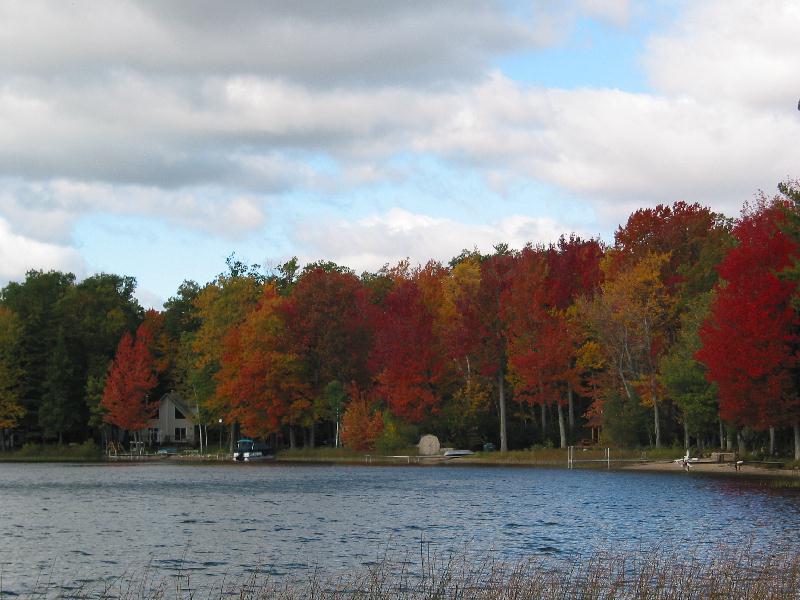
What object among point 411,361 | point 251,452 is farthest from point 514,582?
point 251,452

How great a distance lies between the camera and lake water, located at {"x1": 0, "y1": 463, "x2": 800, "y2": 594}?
32.6 meters

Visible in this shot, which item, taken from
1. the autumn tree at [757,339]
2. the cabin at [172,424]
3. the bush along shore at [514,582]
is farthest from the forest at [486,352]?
the bush along shore at [514,582]

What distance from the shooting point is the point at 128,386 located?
4643 inches

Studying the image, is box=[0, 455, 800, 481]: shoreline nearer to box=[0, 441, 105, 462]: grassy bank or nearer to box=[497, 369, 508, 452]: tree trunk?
box=[0, 441, 105, 462]: grassy bank

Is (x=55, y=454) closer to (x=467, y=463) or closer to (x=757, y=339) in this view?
(x=467, y=463)

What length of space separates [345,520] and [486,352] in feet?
156

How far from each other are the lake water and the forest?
10.4m

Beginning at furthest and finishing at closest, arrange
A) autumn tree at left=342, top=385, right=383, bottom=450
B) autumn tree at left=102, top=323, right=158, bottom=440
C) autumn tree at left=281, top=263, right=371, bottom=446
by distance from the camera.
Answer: autumn tree at left=102, top=323, right=158, bottom=440 < autumn tree at left=281, top=263, right=371, bottom=446 < autumn tree at left=342, top=385, right=383, bottom=450

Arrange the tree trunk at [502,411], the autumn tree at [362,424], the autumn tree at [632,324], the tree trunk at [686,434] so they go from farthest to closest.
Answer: the autumn tree at [362,424], the tree trunk at [502,411], the autumn tree at [632,324], the tree trunk at [686,434]

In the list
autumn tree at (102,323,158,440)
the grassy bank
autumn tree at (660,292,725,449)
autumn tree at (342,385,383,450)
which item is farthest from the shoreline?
autumn tree at (102,323,158,440)

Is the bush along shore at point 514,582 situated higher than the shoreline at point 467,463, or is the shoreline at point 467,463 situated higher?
the shoreline at point 467,463

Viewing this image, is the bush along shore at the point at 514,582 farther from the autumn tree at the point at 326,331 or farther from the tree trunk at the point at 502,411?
the autumn tree at the point at 326,331

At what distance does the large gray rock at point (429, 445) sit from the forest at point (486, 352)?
152 centimetres

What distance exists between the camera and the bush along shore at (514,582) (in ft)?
72.5
